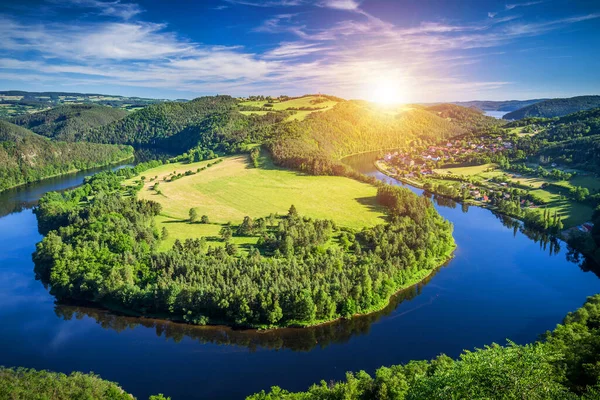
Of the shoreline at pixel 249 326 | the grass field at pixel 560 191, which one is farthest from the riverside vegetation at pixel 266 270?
the grass field at pixel 560 191

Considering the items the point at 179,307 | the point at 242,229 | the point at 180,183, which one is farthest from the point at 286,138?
the point at 179,307

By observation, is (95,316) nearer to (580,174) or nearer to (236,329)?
(236,329)

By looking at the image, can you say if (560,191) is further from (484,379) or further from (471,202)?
(484,379)

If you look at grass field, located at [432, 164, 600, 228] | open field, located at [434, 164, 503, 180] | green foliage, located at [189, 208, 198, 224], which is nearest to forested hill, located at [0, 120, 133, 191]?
green foliage, located at [189, 208, 198, 224]

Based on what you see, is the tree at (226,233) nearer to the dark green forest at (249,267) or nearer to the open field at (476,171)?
the dark green forest at (249,267)

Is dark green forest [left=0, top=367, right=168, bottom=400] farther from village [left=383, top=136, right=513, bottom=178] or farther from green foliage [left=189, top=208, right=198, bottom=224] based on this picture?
village [left=383, top=136, right=513, bottom=178]
